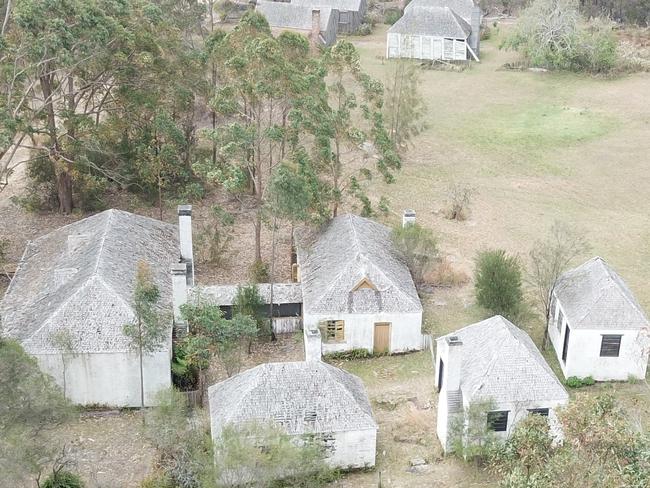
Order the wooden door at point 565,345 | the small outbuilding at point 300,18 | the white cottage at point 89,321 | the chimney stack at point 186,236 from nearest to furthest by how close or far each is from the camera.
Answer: the white cottage at point 89,321
the wooden door at point 565,345
the chimney stack at point 186,236
the small outbuilding at point 300,18

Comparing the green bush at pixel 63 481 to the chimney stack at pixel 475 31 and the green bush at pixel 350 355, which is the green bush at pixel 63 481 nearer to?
the green bush at pixel 350 355

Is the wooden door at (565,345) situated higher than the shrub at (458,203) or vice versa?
the shrub at (458,203)

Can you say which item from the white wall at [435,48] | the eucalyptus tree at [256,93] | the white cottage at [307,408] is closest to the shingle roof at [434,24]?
the white wall at [435,48]

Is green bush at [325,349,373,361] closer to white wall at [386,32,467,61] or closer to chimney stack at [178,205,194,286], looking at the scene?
chimney stack at [178,205,194,286]

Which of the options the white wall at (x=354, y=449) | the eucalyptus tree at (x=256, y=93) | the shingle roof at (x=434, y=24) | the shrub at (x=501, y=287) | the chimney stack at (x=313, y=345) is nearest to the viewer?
the white wall at (x=354, y=449)

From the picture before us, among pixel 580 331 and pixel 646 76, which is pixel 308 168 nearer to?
pixel 580 331

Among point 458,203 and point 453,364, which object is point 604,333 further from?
point 458,203

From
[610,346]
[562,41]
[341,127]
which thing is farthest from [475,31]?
[610,346]
